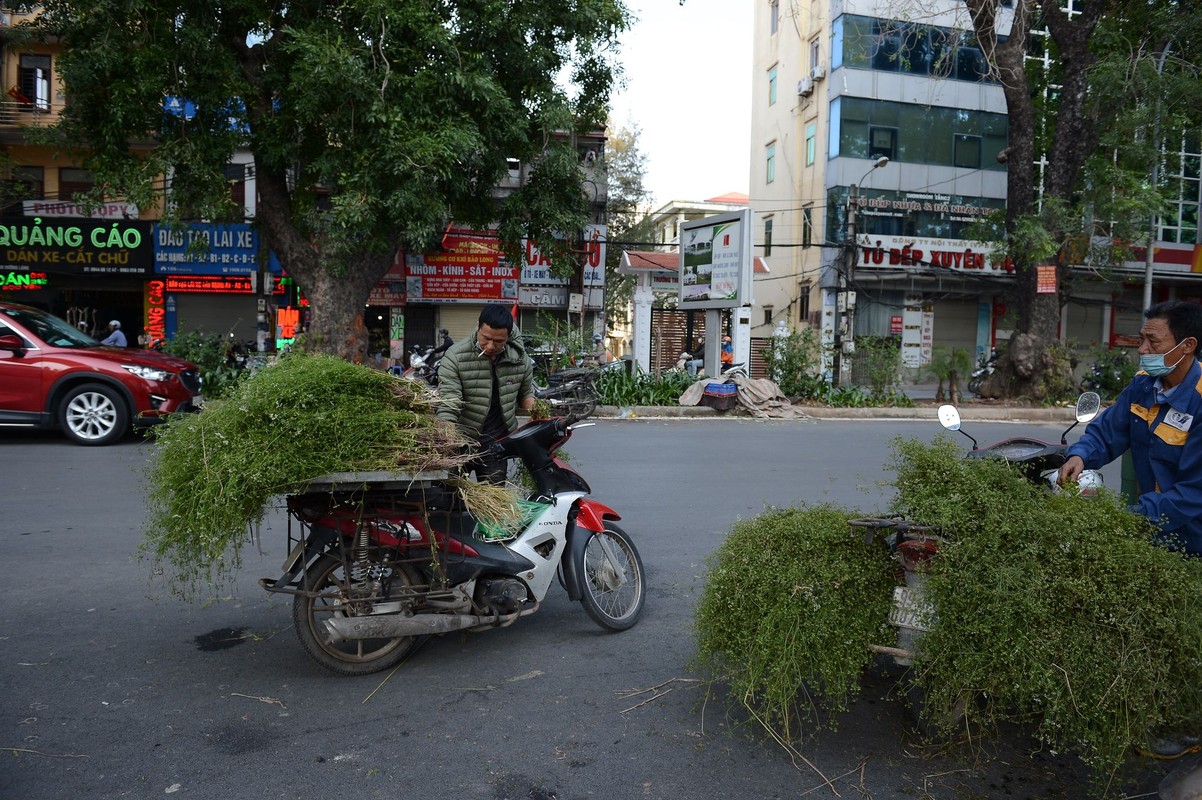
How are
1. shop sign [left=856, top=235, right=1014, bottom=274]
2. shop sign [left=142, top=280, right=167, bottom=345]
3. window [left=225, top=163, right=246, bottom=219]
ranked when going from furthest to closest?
shop sign [left=856, top=235, right=1014, bottom=274] < shop sign [left=142, top=280, right=167, bottom=345] < window [left=225, top=163, right=246, bottom=219]

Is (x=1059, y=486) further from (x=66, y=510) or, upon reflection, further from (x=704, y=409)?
(x=704, y=409)

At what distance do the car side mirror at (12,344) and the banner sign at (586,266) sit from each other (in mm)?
15811

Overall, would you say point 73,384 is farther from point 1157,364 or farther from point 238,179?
point 238,179

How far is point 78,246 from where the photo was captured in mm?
22359

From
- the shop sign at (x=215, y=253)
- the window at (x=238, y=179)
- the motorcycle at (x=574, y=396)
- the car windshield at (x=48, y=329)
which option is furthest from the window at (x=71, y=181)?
the motorcycle at (x=574, y=396)

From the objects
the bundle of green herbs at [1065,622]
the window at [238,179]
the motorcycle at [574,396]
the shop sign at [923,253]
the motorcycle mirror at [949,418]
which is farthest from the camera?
the shop sign at [923,253]

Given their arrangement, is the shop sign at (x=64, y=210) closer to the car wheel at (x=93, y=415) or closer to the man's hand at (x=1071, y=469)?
the car wheel at (x=93, y=415)

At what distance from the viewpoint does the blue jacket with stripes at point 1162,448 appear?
3.01 m

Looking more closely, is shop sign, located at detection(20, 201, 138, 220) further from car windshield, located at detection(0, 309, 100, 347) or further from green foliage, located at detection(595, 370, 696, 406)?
green foliage, located at detection(595, 370, 696, 406)

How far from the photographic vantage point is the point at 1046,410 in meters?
17.3

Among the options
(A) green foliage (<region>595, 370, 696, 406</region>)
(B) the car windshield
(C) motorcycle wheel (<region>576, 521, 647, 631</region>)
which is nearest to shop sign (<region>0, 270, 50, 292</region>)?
(B) the car windshield

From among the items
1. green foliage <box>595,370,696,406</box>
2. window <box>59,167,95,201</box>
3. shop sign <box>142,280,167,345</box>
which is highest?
window <box>59,167,95,201</box>

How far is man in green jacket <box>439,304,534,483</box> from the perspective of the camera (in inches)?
183

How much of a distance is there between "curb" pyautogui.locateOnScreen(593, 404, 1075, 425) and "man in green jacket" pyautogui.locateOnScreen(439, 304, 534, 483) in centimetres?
1059
